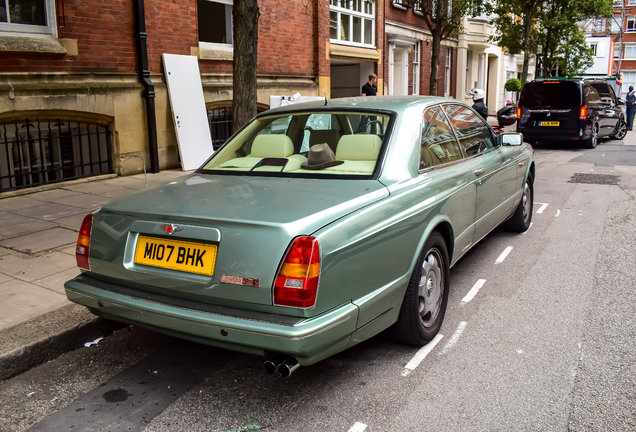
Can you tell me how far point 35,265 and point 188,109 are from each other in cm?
679

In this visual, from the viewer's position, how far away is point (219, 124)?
13172mm

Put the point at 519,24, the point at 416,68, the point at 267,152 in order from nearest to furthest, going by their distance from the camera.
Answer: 1. the point at 267,152
2. the point at 416,68
3. the point at 519,24

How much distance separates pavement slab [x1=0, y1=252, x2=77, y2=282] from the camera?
5016 millimetres

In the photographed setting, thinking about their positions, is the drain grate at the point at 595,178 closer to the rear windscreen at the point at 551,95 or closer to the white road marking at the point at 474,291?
the rear windscreen at the point at 551,95

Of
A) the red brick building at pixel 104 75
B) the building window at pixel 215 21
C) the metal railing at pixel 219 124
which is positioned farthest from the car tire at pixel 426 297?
the building window at pixel 215 21

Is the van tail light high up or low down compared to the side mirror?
down

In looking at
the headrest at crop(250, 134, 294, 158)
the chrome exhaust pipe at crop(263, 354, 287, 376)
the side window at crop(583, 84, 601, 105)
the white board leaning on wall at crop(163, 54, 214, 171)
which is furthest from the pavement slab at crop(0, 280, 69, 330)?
the side window at crop(583, 84, 601, 105)

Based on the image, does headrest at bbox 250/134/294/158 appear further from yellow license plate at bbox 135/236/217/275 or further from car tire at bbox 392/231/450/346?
yellow license plate at bbox 135/236/217/275

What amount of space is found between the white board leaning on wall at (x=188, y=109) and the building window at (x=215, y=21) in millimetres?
1279

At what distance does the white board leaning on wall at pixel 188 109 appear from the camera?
37.2 ft

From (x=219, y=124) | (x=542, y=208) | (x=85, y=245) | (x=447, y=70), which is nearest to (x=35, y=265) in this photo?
(x=85, y=245)

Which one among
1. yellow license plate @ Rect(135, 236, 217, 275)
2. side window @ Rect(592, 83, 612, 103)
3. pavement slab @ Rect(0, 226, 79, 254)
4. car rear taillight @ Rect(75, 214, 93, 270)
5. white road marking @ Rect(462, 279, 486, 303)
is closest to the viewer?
yellow license plate @ Rect(135, 236, 217, 275)

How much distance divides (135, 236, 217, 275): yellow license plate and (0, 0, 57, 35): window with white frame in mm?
7609

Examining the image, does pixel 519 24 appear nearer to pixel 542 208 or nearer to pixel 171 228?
pixel 542 208
